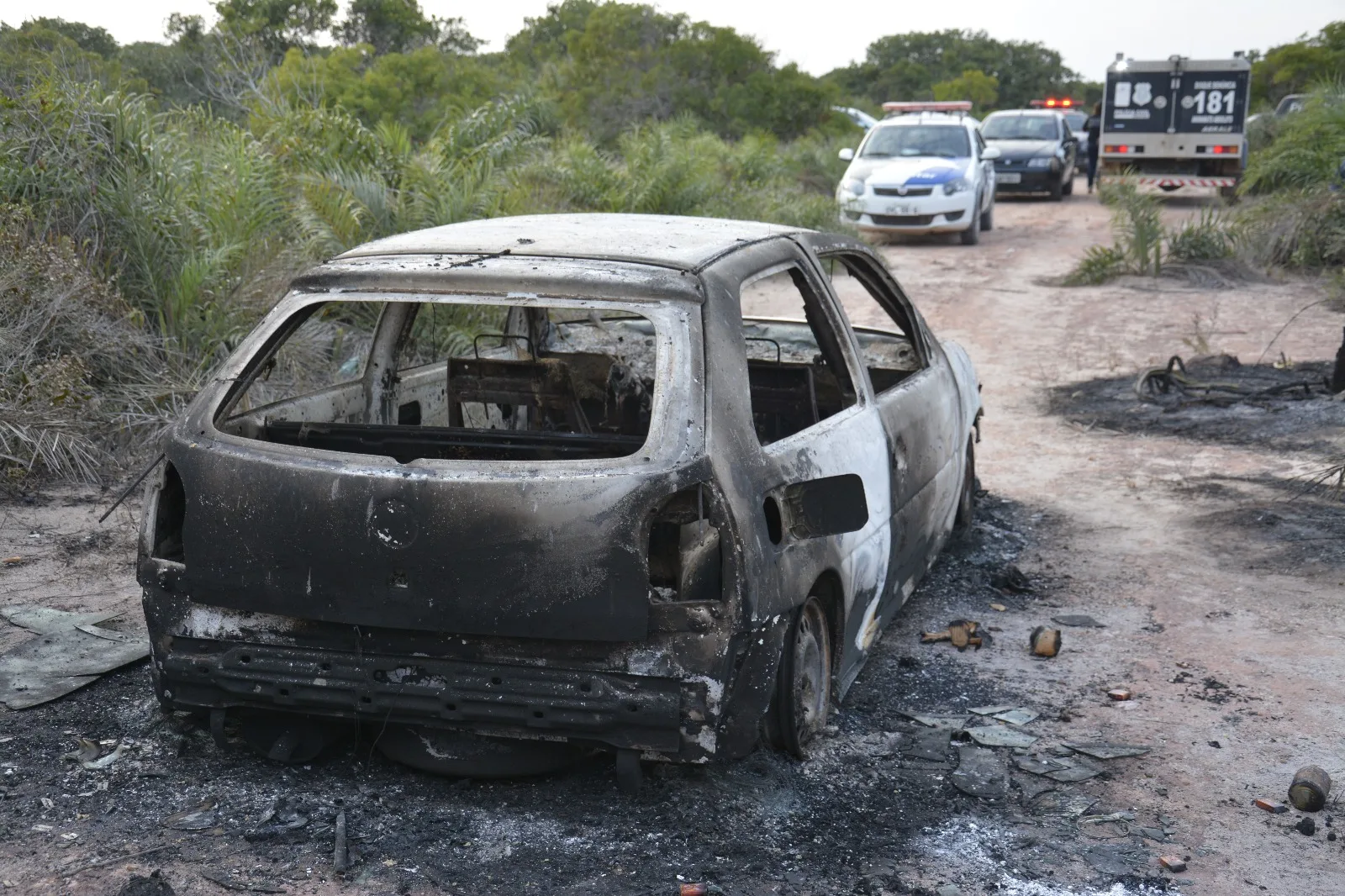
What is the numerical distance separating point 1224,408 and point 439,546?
7.46 metres

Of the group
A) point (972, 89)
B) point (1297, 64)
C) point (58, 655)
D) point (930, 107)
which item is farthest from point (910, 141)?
point (972, 89)

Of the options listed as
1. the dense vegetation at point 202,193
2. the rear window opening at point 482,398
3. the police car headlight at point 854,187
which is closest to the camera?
the rear window opening at point 482,398

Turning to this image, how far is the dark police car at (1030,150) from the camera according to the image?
26250 mm

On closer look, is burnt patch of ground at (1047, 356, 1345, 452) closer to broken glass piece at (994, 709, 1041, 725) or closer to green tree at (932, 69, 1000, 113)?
broken glass piece at (994, 709, 1041, 725)

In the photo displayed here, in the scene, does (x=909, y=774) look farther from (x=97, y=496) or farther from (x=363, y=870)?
(x=97, y=496)

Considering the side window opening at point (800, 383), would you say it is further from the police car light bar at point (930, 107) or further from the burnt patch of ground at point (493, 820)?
the police car light bar at point (930, 107)

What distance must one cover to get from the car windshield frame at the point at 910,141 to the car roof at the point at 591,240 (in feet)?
50.8

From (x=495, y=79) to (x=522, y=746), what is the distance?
23381 mm

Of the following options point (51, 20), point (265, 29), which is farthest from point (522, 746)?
point (265, 29)

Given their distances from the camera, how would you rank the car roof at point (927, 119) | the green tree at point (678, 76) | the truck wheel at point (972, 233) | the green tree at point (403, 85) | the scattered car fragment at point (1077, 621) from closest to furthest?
the scattered car fragment at point (1077, 621) → the truck wheel at point (972, 233) → the car roof at point (927, 119) → the green tree at point (403, 85) → the green tree at point (678, 76)

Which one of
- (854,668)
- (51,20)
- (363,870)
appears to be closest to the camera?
(363,870)

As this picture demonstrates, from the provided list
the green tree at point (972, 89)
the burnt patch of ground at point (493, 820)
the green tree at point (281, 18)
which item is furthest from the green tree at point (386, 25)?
the burnt patch of ground at point (493, 820)

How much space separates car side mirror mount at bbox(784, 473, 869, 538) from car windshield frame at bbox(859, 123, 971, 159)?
53.8ft

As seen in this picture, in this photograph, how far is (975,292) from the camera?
1540 cm
